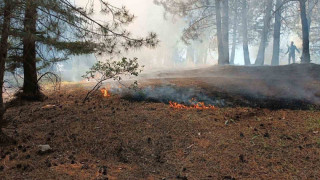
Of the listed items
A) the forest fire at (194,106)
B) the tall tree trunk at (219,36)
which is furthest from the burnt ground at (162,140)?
the tall tree trunk at (219,36)

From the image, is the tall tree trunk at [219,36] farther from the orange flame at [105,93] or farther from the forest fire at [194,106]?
the orange flame at [105,93]

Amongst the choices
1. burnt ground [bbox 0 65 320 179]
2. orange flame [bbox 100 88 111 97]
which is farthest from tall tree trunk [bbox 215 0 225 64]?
orange flame [bbox 100 88 111 97]

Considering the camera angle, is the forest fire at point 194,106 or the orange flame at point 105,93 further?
the orange flame at point 105,93

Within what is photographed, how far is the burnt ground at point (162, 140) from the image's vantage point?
360 cm

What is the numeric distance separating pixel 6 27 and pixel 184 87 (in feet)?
19.7

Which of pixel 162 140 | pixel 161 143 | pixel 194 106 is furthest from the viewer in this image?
pixel 194 106

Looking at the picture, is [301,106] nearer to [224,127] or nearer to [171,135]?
[224,127]

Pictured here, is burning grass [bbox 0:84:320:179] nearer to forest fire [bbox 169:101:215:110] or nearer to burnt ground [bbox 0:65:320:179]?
burnt ground [bbox 0:65:320:179]

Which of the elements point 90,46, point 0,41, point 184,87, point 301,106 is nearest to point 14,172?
point 0,41

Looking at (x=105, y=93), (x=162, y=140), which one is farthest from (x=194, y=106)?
(x=105, y=93)

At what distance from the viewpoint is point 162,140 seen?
480 cm

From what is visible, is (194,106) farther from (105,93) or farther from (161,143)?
(105,93)

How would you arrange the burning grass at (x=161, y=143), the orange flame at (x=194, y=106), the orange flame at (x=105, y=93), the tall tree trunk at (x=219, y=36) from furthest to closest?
1. the tall tree trunk at (x=219, y=36)
2. the orange flame at (x=105, y=93)
3. the orange flame at (x=194, y=106)
4. the burning grass at (x=161, y=143)

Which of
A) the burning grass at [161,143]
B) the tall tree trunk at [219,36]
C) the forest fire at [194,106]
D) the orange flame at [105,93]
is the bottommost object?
the burning grass at [161,143]
